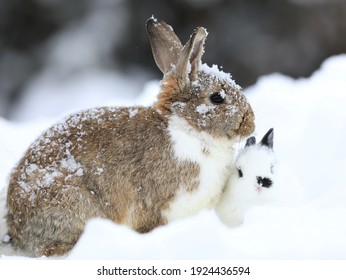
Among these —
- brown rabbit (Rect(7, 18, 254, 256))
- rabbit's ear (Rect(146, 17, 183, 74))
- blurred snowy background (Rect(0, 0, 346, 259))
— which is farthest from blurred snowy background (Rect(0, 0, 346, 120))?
brown rabbit (Rect(7, 18, 254, 256))

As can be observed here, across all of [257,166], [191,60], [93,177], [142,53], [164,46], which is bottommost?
[93,177]

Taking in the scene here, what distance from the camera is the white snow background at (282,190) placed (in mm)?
3568

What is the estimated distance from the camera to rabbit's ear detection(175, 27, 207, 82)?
417cm

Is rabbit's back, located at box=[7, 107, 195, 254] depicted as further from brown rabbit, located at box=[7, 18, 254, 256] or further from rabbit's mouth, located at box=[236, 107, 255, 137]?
rabbit's mouth, located at box=[236, 107, 255, 137]

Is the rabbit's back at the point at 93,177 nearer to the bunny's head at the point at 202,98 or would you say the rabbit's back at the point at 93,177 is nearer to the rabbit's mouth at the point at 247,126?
the bunny's head at the point at 202,98

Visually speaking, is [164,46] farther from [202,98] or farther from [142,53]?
[142,53]

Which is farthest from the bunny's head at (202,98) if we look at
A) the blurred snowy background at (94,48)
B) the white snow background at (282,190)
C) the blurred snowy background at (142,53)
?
the blurred snowy background at (94,48)

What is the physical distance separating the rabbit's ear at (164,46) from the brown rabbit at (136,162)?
0.11 m

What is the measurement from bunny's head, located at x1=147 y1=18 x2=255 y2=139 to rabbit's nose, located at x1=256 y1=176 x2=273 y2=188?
0.86 feet

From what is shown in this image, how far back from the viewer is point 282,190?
444 cm

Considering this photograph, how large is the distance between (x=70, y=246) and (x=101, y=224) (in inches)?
9.8

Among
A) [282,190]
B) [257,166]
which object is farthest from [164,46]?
[282,190]

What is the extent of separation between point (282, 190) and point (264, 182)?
0.12 metres

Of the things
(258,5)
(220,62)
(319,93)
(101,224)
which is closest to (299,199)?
(101,224)
